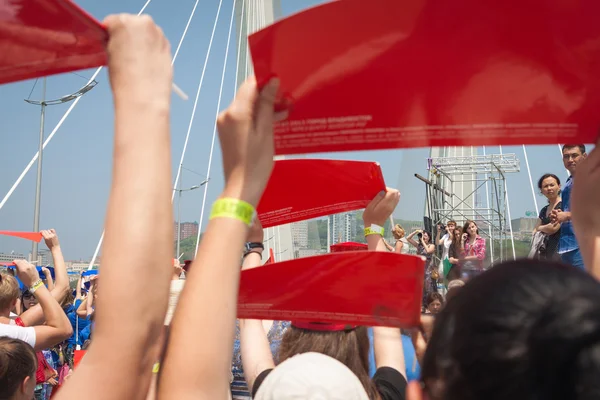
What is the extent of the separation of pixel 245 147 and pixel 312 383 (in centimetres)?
58

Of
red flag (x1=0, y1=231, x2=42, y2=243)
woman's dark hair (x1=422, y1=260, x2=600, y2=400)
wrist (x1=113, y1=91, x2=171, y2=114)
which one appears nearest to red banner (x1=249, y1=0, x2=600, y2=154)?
wrist (x1=113, y1=91, x2=171, y2=114)

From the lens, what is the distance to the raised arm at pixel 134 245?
0.74 meters

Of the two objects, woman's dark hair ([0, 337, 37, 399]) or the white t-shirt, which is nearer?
woman's dark hair ([0, 337, 37, 399])

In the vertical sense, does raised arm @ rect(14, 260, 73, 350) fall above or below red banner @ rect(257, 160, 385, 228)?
below

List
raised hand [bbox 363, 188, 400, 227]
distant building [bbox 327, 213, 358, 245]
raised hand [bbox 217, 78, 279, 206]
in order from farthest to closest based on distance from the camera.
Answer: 1. distant building [bbox 327, 213, 358, 245]
2. raised hand [bbox 363, 188, 400, 227]
3. raised hand [bbox 217, 78, 279, 206]

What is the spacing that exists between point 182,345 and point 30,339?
2.10 metres

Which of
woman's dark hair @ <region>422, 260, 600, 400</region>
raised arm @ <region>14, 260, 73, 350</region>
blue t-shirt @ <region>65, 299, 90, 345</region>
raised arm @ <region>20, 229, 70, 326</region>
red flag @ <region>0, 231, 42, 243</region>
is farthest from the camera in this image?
blue t-shirt @ <region>65, 299, 90, 345</region>

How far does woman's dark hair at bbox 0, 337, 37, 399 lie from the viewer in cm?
197

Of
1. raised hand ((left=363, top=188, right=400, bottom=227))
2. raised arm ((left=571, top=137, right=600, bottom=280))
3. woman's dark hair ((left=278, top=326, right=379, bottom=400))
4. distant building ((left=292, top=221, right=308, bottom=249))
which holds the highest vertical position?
distant building ((left=292, top=221, right=308, bottom=249))

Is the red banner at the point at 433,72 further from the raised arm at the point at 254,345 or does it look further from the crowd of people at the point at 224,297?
the raised arm at the point at 254,345

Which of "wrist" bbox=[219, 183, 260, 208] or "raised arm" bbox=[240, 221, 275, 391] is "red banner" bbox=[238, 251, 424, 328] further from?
"wrist" bbox=[219, 183, 260, 208]

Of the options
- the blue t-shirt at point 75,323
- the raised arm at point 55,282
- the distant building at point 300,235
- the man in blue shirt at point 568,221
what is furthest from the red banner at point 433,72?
the distant building at point 300,235

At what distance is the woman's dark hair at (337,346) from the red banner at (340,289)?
40 cm

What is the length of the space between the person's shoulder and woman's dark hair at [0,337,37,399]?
119 centimetres
